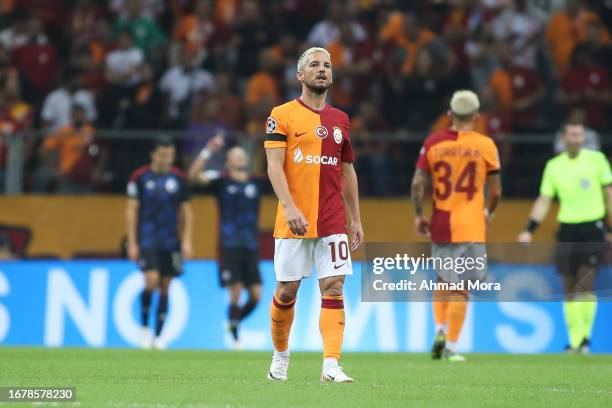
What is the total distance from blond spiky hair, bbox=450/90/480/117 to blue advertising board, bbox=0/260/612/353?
521cm

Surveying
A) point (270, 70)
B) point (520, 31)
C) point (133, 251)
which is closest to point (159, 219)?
point (133, 251)

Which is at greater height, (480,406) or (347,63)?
(347,63)

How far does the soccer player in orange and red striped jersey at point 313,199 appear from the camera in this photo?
9.18 metres

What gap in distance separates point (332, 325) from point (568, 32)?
12779 mm

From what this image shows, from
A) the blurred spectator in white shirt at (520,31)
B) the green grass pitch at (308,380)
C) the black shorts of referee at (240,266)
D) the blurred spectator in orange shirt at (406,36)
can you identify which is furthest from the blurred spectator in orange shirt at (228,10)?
the green grass pitch at (308,380)

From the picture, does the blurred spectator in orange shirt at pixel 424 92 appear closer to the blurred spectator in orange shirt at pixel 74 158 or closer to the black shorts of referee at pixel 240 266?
the black shorts of referee at pixel 240 266

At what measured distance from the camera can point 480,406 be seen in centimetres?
800

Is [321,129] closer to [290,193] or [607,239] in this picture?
[290,193]

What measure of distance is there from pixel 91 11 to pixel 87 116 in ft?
10.3

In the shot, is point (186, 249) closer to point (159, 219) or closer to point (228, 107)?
point (159, 219)

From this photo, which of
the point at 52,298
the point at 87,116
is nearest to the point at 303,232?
the point at 52,298

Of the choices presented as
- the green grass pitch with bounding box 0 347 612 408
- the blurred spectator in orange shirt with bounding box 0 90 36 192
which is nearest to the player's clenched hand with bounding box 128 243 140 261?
the green grass pitch with bounding box 0 347 612 408

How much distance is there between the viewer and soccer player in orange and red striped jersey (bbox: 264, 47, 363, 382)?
9180mm

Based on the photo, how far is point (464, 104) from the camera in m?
12.6
